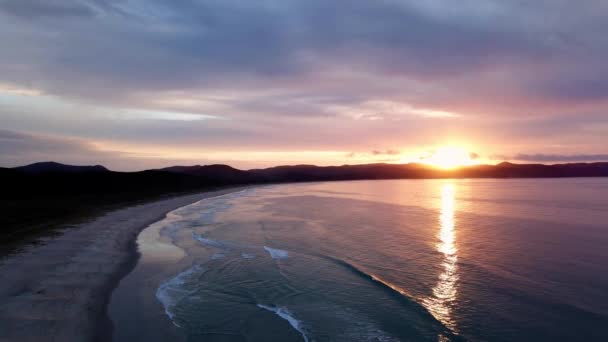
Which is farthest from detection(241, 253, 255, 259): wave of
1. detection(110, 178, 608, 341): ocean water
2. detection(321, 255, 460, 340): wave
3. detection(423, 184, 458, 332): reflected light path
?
detection(423, 184, 458, 332): reflected light path

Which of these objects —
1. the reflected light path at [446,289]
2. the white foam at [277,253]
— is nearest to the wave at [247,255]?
the white foam at [277,253]

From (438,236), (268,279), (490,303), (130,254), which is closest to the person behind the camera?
(490,303)

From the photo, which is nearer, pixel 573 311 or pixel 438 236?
pixel 573 311

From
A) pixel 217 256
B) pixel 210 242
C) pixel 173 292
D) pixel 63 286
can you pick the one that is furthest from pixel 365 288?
pixel 210 242

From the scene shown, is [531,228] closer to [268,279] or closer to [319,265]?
[319,265]

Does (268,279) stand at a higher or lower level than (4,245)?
lower

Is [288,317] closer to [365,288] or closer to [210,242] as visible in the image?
[365,288]

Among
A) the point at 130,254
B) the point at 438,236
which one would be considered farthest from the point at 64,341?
the point at 438,236
